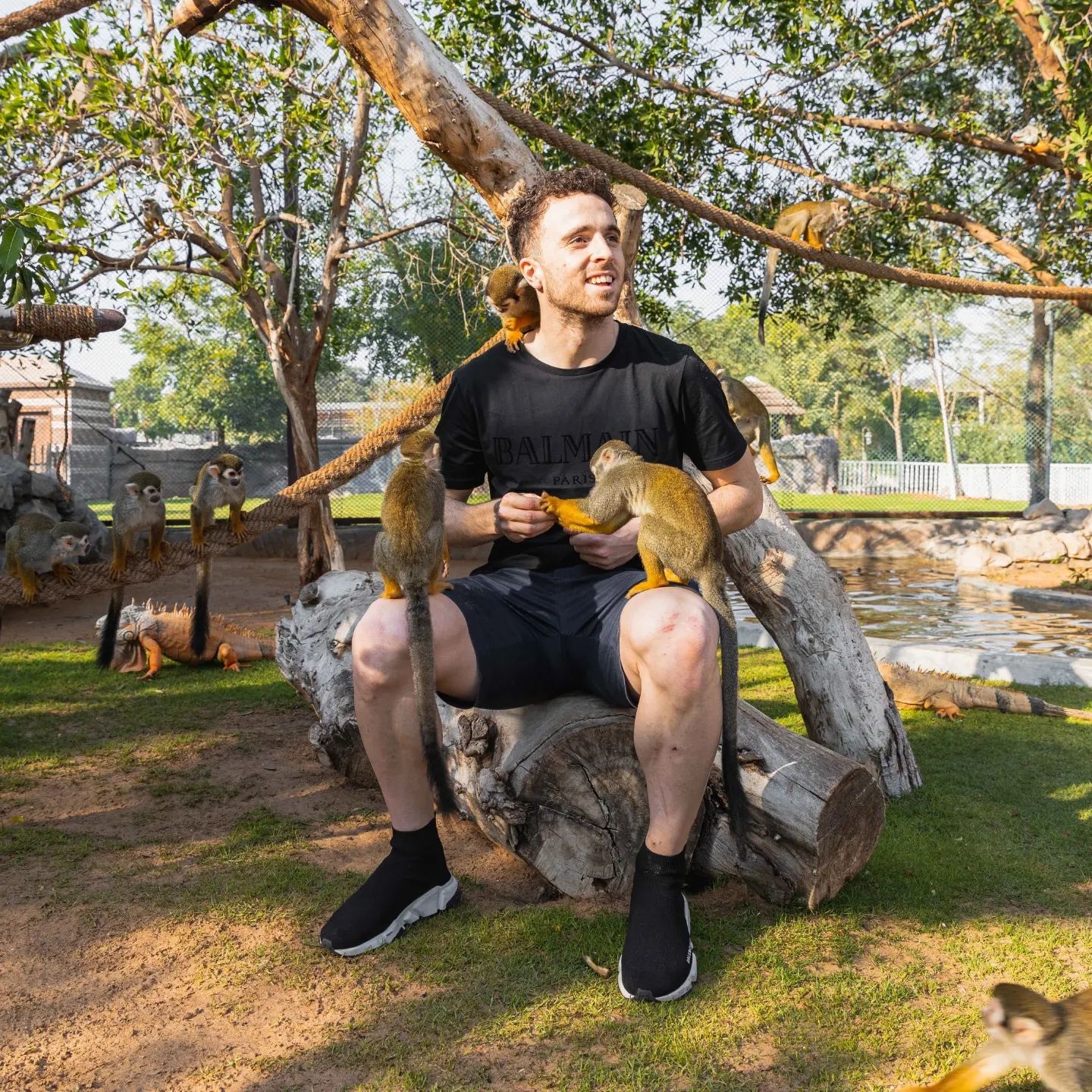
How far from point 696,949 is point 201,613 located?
348cm

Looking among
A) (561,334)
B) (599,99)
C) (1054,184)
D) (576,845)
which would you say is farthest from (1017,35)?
(576,845)

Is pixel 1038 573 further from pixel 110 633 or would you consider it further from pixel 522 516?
pixel 522 516

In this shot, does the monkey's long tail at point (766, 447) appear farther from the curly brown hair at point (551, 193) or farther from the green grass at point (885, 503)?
the green grass at point (885, 503)

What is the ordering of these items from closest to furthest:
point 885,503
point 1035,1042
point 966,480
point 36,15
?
point 1035,1042
point 36,15
point 885,503
point 966,480

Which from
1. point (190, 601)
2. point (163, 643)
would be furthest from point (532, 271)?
point (190, 601)

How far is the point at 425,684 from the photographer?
7.43ft

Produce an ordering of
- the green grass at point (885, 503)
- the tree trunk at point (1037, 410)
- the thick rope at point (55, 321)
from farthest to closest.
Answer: the green grass at point (885, 503), the tree trunk at point (1037, 410), the thick rope at point (55, 321)

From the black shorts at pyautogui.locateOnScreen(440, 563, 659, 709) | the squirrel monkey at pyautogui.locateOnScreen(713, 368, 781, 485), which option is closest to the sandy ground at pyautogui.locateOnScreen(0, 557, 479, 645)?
the squirrel monkey at pyautogui.locateOnScreen(713, 368, 781, 485)

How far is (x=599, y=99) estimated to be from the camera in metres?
7.32

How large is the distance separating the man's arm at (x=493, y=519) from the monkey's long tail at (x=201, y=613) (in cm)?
252

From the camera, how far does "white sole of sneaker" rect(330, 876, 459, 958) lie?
7.73ft

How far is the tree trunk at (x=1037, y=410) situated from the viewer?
42.8ft

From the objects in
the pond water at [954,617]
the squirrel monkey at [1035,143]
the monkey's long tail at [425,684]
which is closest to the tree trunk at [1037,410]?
the pond water at [954,617]

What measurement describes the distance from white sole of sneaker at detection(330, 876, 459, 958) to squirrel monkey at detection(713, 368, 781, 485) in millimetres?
3466
